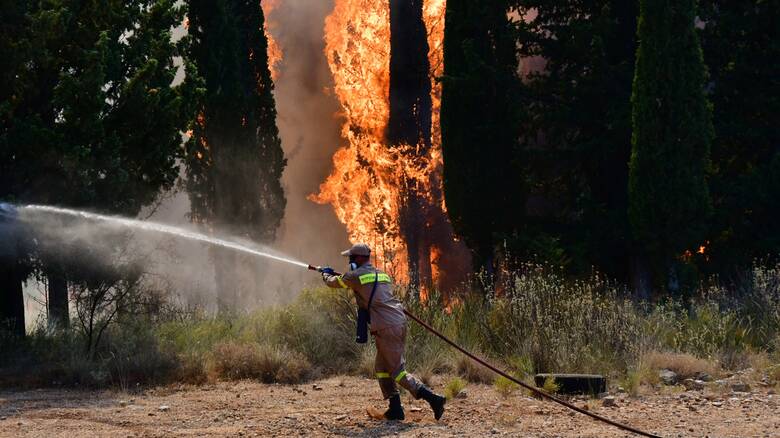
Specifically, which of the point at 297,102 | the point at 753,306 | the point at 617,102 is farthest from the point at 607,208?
the point at 297,102

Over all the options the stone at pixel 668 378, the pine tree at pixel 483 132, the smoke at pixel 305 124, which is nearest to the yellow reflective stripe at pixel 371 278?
the stone at pixel 668 378

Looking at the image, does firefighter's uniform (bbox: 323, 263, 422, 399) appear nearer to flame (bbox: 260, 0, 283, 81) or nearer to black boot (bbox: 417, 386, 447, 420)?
black boot (bbox: 417, 386, 447, 420)

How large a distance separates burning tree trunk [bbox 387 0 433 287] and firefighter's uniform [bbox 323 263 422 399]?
1738 cm

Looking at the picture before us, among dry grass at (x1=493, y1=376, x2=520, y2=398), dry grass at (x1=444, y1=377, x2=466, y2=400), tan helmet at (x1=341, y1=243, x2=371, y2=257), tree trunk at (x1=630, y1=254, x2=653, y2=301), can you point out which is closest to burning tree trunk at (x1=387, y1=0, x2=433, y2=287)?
tree trunk at (x1=630, y1=254, x2=653, y2=301)

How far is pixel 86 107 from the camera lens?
1451cm

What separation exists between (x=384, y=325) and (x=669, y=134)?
1011 cm

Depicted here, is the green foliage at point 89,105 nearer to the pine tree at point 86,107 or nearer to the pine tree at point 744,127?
the pine tree at point 86,107

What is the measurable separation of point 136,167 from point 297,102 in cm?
1722

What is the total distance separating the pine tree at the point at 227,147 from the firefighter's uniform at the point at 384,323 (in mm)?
13813

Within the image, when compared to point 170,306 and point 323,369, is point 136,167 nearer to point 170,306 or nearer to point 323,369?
point 170,306

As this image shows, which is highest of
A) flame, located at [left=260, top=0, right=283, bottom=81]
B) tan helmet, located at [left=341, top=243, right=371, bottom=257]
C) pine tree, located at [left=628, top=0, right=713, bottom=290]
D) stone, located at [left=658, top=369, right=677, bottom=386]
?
flame, located at [left=260, top=0, right=283, bottom=81]

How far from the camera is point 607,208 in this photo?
20359 millimetres

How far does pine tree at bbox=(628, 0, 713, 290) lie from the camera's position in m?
18.0

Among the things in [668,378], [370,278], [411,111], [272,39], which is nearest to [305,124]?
[272,39]
